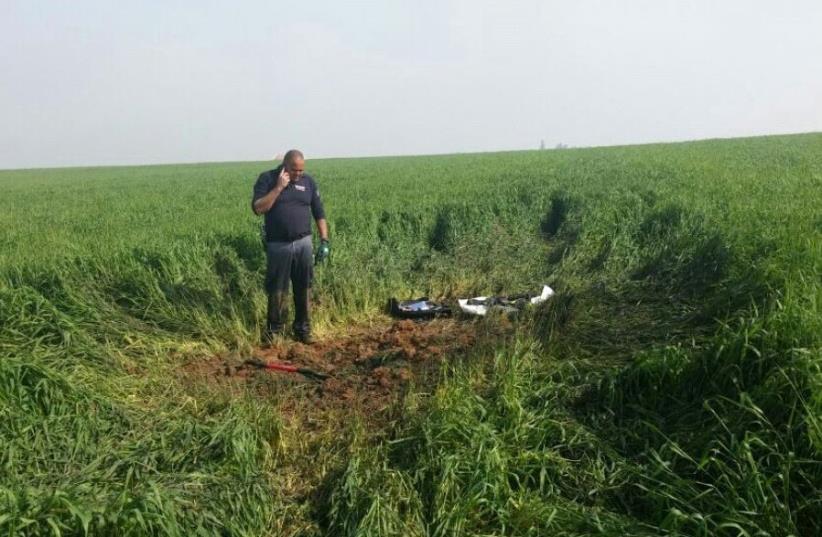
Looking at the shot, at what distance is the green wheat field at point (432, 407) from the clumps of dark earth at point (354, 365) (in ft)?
0.28

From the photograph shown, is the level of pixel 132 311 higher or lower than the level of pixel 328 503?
higher

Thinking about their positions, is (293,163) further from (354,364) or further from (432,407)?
(432,407)

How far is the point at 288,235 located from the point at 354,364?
4.81 feet

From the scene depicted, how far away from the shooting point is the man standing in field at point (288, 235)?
237 inches

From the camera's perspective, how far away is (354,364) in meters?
5.86

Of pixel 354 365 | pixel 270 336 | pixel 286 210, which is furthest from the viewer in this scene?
pixel 270 336

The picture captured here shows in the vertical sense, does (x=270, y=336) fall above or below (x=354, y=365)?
above

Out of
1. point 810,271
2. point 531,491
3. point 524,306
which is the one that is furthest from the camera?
point 524,306

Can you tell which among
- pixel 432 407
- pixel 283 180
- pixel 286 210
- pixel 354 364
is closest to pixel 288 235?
pixel 286 210

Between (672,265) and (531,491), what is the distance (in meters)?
4.88

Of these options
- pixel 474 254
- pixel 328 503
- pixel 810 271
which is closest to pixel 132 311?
pixel 328 503

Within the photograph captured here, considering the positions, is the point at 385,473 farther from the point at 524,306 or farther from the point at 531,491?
the point at 524,306

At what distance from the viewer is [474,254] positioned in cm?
969

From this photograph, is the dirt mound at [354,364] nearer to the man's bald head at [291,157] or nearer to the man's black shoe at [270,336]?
the man's black shoe at [270,336]
